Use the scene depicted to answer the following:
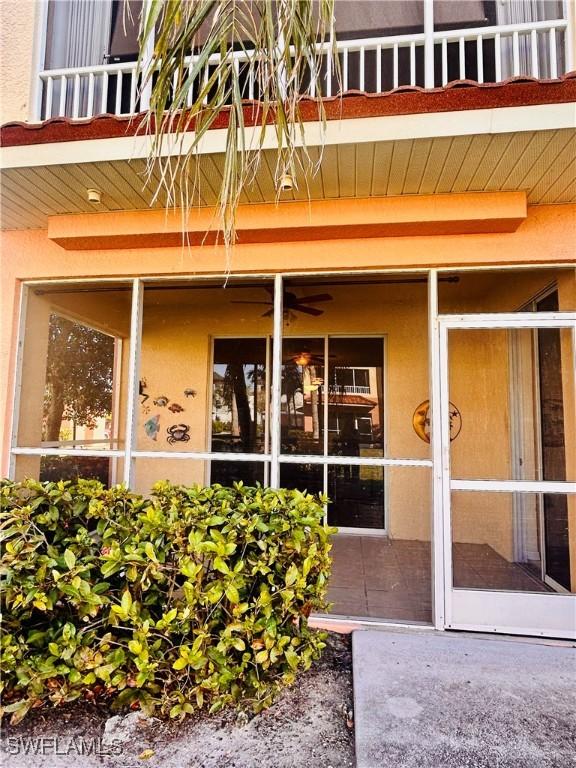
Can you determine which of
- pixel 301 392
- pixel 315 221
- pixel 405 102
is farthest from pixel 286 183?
pixel 301 392

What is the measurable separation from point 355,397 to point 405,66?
3.77 meters

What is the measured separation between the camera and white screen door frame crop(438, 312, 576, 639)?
10.6 ft

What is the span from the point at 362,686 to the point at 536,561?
5.95ft

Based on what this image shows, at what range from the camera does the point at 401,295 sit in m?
5.10

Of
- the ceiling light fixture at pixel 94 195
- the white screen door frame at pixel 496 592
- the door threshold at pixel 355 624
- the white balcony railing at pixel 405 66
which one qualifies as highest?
the white balcony railing at pixel 405 66

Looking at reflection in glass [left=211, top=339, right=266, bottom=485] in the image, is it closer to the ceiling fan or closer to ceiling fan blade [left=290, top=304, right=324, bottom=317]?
the ceiling fan

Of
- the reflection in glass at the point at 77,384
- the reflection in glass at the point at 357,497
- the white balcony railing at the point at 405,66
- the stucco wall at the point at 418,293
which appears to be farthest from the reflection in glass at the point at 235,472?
the white balcony railing at the point at 405,66

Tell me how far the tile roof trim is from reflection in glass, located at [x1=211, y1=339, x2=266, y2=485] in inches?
153

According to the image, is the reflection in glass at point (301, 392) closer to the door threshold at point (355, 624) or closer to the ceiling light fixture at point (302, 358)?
the ceiling light fixture at point (302, 358)

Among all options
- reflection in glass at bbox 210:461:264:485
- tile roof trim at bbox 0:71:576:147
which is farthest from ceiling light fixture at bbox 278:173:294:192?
reflection in glass at bbox 210:461:264:485

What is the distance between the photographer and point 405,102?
8.92 ft

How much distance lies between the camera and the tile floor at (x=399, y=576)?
340cm

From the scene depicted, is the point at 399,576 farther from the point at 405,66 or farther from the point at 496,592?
the point at 405,66

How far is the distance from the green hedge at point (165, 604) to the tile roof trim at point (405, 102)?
225 centimetres
